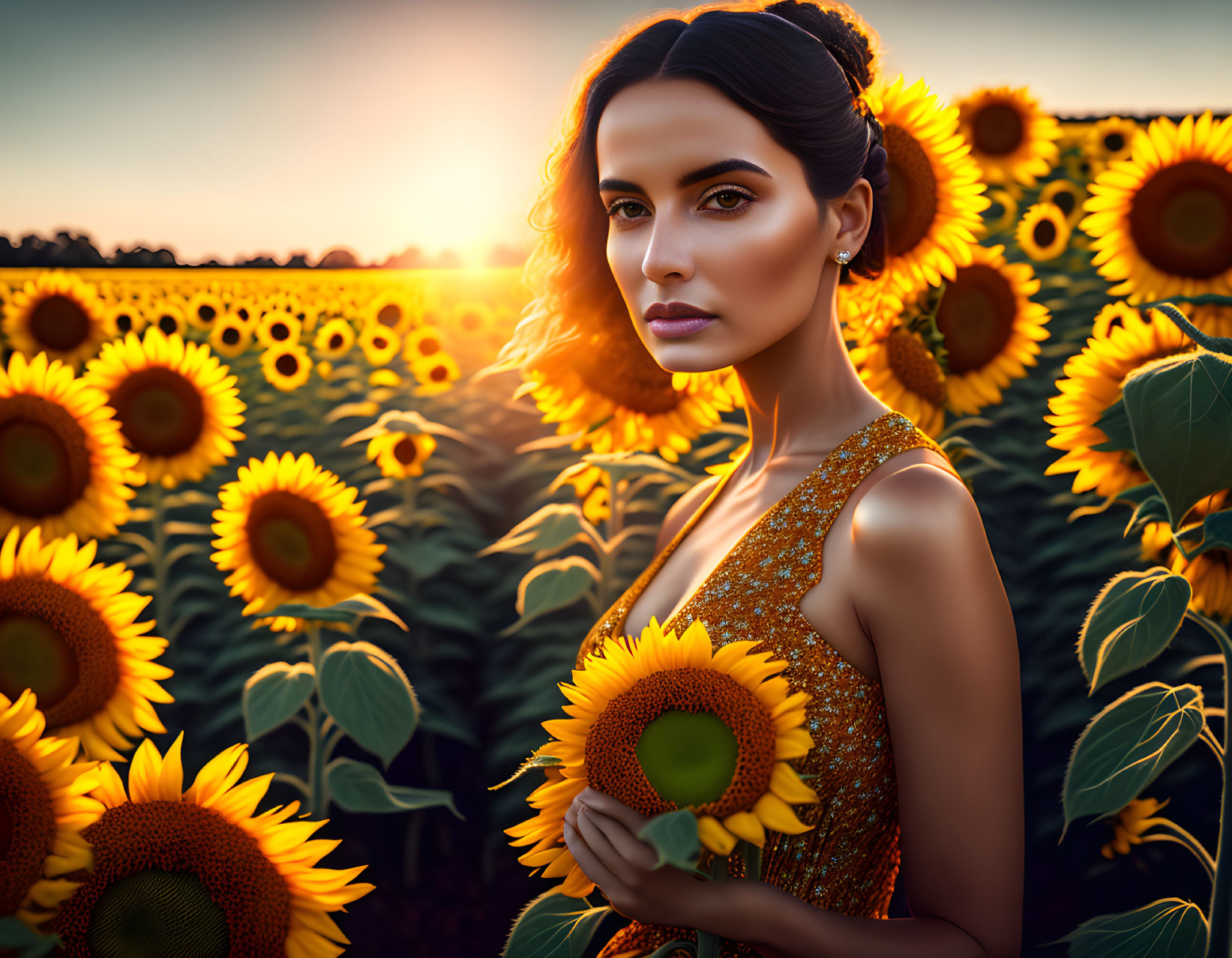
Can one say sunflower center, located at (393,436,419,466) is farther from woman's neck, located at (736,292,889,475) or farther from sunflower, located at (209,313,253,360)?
sunflower, located at (209,313,253,360)

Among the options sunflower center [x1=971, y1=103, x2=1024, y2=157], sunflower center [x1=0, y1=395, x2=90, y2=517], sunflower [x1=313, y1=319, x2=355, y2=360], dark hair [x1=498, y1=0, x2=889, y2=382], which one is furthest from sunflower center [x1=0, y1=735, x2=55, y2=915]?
sunflower [x1=313, y1=319, x2=355, y2=360]

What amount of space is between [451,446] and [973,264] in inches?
119

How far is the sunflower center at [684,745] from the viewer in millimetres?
786

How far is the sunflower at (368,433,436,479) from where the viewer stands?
9.78 ft

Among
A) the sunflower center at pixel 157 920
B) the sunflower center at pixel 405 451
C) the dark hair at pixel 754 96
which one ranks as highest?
the sunflower center at pixel 405 451

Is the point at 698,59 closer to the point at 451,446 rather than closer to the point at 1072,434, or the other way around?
the point at 1072,434

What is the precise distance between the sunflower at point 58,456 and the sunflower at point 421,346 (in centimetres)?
323

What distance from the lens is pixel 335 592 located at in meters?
2.20

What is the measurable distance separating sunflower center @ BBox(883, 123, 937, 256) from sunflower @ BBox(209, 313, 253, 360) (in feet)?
16.2

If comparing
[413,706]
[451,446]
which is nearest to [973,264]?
[413,706]

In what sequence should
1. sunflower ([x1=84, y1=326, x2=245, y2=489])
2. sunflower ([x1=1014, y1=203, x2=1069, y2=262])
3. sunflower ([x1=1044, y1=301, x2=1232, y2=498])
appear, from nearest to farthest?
sunflower ([x1=1044, y1=301, x2=1232, y2=498])
sunflower ([x1=84, y1=326, x2=245, y2=489])
sunflower ([x1=1014, y1=203, x2=1069, y2=262])

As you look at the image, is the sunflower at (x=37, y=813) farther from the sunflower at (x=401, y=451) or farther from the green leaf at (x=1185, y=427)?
the sunflower at (x=401, y=451)

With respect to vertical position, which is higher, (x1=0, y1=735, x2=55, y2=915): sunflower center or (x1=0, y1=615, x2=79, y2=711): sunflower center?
(x1=0, y1=615, x2=79, y2=711): sunflower center

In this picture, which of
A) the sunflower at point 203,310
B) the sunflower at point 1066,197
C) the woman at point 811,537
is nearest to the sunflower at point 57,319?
the sunflower at point 203,310
